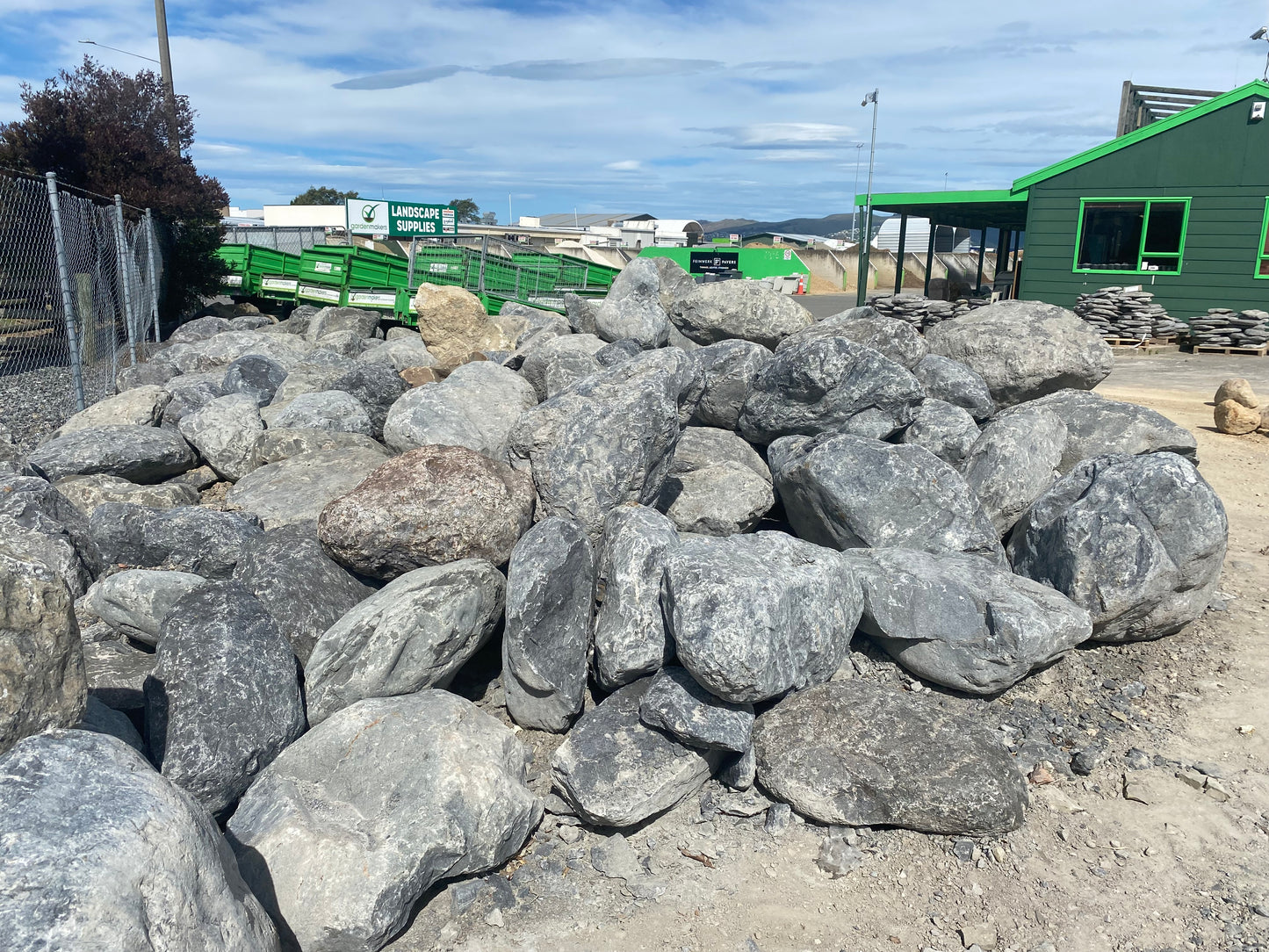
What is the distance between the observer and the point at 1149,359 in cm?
1375

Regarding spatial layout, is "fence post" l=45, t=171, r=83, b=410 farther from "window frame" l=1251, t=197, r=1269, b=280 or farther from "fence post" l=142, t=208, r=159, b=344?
"window frame" l=1251, t=197, r=1269, b=280

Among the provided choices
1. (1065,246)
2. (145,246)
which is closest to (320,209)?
(145,246)

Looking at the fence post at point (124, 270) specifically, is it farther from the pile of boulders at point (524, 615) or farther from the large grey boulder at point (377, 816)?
the large grey boulder at point (377, 816)

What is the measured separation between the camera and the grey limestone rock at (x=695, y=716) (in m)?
3.43

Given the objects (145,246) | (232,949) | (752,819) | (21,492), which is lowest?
(752,819)

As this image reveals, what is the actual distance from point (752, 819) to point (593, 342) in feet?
14.5

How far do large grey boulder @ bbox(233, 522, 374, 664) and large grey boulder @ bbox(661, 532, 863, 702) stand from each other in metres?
1.57

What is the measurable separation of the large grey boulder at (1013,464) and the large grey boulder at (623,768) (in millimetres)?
2566

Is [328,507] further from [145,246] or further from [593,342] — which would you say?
[145,246]

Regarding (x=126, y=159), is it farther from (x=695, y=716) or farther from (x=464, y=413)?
(x=695, y=716)

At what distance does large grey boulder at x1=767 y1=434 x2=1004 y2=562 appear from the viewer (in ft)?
15.3

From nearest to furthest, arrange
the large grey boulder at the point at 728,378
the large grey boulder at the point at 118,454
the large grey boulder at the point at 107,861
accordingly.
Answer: the large grey boulder at the point at 107,861 < the large grey boulder at the point at 118,454 < the large grey boulder at the point at 728,378

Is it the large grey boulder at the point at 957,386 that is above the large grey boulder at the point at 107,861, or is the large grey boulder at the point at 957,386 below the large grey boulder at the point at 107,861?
above

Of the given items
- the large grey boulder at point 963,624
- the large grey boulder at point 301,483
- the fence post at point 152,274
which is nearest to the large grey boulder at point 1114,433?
the large grey boulder at point 963,624
